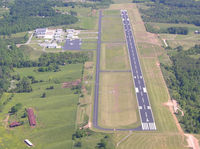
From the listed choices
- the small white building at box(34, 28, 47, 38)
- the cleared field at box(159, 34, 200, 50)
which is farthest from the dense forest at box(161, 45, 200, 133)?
the small white building at box(34, 28, 47, 38)

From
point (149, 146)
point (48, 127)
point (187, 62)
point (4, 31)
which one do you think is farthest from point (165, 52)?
point (4, 31)

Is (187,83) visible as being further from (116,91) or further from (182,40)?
(182,40)

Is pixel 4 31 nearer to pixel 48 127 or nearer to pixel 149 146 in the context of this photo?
pixel 48 127

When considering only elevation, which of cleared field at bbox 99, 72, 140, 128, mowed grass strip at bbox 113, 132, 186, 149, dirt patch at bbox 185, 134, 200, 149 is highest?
cleared field at bbox 99, 72, 140, 128

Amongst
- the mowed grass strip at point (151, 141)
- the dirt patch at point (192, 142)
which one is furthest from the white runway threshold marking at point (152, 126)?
the dirt patch at point (192, 142)

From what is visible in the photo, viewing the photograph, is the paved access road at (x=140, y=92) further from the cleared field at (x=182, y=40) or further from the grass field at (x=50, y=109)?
the grass field at (x=50, y=109)

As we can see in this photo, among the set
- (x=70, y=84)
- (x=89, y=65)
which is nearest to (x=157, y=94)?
(x=89, y=65)

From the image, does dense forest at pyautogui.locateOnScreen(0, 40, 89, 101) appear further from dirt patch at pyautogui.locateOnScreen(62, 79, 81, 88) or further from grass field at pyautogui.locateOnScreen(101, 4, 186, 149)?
grass field at pyautogui.locateOnScreen(101, 4, 186, 149)
